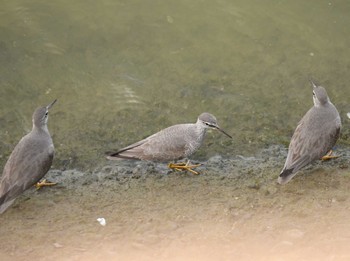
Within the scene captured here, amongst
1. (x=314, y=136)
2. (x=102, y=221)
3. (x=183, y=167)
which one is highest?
(x=314, y=136)

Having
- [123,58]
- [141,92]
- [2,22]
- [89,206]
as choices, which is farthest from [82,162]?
[2,22]

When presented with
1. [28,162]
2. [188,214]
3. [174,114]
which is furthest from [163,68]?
[188,214]

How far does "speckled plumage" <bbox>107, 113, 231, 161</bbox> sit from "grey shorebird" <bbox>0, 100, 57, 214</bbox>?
771 mm

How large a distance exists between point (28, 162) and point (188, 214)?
1.92 m

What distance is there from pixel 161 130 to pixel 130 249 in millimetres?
1992

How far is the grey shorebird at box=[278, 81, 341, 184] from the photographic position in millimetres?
6805

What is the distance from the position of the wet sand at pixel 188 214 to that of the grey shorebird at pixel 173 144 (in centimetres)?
19

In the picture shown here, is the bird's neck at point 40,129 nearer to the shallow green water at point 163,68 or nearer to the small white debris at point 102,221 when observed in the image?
the shallow green water at point 163,68

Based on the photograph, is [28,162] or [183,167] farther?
[183,167]

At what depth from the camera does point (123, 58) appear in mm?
8594

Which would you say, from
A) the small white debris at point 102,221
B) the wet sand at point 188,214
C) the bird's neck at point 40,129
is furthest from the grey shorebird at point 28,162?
the small white debris at point 102,221

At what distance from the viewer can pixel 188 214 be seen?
6.43 metres

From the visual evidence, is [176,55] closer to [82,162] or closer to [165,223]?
[82,162]

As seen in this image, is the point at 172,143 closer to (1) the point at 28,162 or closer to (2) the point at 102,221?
(2) the point at 102,221
